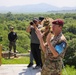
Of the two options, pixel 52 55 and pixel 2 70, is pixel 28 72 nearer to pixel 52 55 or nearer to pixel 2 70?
pixel 2 70

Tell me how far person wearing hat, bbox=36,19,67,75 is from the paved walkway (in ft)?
10.1

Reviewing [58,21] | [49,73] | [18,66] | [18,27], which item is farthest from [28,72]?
[18,27]

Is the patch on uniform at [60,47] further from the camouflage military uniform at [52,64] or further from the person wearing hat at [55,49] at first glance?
the camouflage military uniform at [52,64]

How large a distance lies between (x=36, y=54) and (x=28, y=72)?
1.81 ft

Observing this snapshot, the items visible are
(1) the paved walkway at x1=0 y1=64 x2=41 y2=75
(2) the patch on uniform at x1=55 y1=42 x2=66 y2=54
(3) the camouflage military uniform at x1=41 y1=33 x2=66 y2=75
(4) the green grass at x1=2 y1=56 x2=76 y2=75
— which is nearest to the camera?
(2) the patch on uniform at x1=55 y1=42 x2=66 y2=54

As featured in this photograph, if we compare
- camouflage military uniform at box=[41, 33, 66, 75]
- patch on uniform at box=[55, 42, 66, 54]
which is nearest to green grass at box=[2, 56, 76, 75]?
camouflage military uniform at box=[41, 33, 66, 75]

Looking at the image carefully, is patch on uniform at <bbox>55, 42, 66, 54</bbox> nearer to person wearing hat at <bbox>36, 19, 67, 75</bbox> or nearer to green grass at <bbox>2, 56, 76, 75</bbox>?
person wearing hat at <bbox>36, 19, 67, 75</bbox>

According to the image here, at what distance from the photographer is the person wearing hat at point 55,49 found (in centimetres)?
356

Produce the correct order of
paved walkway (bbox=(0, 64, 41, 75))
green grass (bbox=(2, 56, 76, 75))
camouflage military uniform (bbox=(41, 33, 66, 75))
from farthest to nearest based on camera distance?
green grass (bbox=(2, 56, 76, 75)), paved walkway (bbox=(0, 64, 41, 75)), camouflage military uniform (bbox=(41, 33, 66, 75))

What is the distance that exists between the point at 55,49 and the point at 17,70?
3942 millimetres

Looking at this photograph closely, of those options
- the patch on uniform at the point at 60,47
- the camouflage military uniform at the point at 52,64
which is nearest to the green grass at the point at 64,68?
the camouflage military uniform at the point at 52,64

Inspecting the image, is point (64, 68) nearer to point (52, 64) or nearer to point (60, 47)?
point (52, 64)

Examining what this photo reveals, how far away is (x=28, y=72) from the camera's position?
7.11m

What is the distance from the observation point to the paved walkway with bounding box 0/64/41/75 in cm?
705
